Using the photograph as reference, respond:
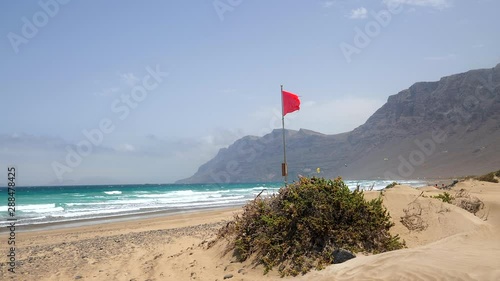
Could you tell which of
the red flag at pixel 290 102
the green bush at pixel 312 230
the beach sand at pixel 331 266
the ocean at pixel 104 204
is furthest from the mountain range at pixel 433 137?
the green bush at pixel 312 230

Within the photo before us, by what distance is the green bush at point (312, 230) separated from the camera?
760cm

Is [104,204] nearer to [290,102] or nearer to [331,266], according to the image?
[290,102]

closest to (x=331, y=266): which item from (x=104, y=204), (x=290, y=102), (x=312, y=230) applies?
(x=312, y=230)

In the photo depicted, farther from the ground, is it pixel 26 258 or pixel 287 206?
pixel 287 206

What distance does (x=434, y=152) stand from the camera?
13962 cm

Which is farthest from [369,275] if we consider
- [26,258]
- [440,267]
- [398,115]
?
[398,115]

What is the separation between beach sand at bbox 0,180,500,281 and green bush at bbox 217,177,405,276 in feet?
1.28

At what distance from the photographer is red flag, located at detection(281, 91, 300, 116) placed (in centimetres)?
1238

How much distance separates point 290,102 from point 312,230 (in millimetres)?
5519

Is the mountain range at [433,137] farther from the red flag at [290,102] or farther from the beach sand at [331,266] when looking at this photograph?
the beach sand at [331,266]

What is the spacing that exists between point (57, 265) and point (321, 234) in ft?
25.6

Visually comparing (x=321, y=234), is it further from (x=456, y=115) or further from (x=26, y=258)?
(x=456, y=115)

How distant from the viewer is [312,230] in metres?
7.83

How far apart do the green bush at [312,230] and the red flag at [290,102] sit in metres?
3.96
